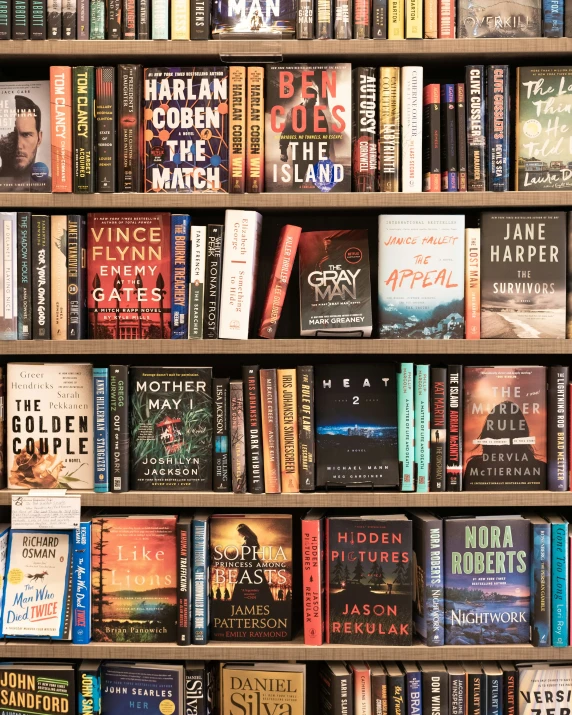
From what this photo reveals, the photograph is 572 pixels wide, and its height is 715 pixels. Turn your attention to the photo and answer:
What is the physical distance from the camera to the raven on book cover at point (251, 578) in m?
1.64

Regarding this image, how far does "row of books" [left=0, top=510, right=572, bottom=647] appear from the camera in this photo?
5.29ft

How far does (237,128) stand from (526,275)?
31.0 inches

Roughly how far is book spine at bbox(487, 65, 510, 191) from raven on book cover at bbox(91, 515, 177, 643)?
1163 millimetres

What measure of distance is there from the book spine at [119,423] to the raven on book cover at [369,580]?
1.71 feet

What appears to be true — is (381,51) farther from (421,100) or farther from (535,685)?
(535,685)

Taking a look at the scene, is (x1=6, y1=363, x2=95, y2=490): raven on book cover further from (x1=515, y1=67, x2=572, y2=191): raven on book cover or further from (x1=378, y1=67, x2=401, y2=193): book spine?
(x1=515, y1=67, x2=572, y2=191): raven on book cover

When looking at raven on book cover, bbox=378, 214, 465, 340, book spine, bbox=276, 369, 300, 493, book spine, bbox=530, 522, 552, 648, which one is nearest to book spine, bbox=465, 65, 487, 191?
raven on book cover, bbox=378, 214, 465, 340

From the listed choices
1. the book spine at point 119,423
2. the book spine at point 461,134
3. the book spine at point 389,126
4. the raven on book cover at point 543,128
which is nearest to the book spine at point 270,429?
the book spine at point 119,423

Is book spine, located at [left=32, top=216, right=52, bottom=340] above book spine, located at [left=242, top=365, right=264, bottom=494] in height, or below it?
above

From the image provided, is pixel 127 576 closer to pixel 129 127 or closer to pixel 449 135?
pixel 129 127

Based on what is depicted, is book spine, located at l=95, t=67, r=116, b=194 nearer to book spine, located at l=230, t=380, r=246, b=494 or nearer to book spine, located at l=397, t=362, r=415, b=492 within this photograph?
book spine, located at l=230, t=380, r=246, b=494

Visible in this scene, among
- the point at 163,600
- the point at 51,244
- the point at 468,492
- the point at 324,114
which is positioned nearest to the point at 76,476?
the point at 163,600

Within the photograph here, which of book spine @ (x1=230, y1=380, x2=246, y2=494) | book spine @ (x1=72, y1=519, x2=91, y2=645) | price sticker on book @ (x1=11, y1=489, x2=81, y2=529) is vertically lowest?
book spine @ (x1=72, y1=519, x2=91, y2=645)

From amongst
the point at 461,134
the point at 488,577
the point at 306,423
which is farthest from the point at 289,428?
the point at 461,134
